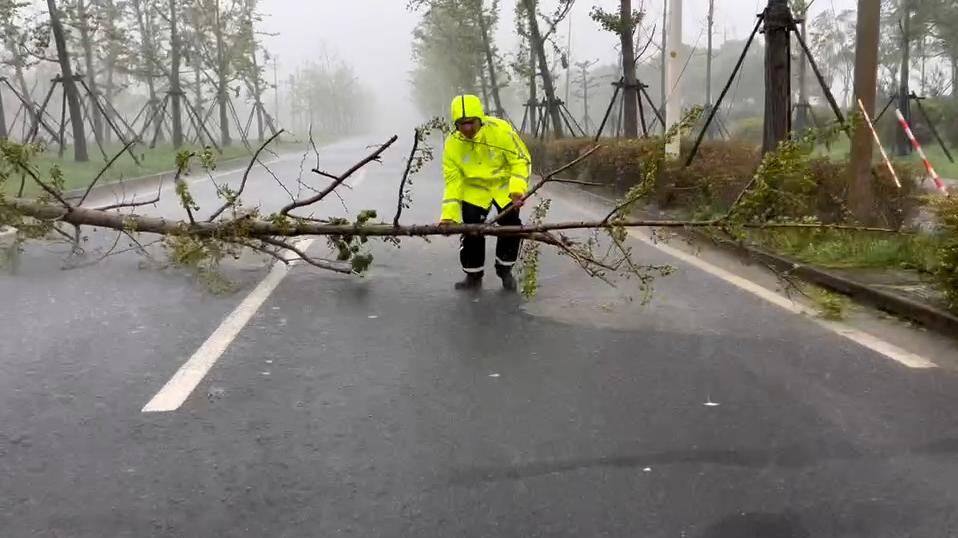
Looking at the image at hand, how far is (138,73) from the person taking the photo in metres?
31.9

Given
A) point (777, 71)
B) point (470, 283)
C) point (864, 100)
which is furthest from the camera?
point (777, 71)

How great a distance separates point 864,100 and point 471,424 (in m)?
5.58

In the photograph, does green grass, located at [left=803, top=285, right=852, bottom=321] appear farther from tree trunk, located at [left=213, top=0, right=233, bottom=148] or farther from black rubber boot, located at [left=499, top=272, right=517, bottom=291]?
tree trunk, located at [left=213, top=0, right=233, bottom=148]

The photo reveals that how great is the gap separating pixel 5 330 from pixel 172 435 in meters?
2.51

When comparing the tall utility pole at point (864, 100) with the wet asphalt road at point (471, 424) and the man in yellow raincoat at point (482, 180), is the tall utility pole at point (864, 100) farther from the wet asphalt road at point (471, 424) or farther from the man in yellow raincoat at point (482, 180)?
the man in yellow raincoat at point (482, 180)

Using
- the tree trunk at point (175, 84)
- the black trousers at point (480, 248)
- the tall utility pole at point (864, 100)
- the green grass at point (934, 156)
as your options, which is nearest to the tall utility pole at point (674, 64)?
the green grass at point (934, 156)

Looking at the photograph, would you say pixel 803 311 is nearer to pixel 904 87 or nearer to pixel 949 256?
pixel 949 256

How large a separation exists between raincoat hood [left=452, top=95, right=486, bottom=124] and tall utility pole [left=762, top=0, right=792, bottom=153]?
4687 millimetres

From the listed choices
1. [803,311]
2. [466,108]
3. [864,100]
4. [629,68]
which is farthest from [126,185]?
[803,311]

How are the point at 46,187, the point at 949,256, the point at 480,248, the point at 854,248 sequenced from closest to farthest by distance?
the point at 949,256
the point at 46,187
the point at 480,248
the point at 854,248

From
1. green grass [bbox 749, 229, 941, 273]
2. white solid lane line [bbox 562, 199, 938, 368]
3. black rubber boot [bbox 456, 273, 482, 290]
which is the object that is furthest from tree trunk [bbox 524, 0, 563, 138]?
black rubber boot [bbox 456, 273, 482, 290]

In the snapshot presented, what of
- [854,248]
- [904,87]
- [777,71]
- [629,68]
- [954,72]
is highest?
[954,72]

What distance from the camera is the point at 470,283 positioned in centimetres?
673

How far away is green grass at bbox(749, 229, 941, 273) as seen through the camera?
254 inches
